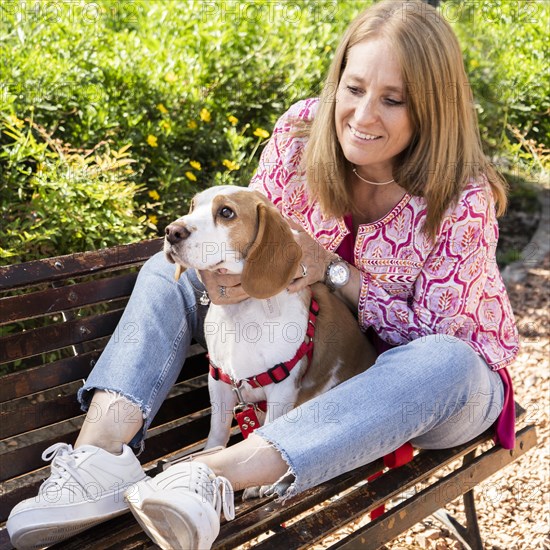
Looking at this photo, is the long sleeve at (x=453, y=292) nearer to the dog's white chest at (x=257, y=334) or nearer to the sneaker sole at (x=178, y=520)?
the dog's white chest at (x=257, y=334)

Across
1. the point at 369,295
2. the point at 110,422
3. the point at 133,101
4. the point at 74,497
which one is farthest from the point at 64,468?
the point at 133,101

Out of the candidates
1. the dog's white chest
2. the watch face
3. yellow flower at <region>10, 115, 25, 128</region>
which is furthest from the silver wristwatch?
yellow flower at <region>10, 115, 25, 128</region>

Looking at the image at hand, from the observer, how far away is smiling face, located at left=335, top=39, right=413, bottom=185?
259cm

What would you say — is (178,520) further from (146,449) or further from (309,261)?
(309,261)

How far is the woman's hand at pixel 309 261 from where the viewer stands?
103 inches

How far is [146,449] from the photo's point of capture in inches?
105

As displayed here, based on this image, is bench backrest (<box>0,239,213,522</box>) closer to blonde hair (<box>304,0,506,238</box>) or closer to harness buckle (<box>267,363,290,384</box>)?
harness buckle (<box>267,363,290,384</box>)

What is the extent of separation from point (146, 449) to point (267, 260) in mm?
819

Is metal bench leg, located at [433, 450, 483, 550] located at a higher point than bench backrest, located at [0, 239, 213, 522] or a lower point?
lower

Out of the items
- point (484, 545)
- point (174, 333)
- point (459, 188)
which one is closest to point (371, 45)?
point (459, 188)

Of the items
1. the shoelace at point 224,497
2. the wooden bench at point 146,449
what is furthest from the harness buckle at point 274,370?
the shoelace at point 224,497

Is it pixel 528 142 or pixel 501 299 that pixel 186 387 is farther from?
pixel 528 142

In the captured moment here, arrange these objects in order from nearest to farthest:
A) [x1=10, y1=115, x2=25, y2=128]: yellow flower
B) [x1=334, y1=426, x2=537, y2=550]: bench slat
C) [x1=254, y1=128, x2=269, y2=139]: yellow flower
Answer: [x1=334, y1=426, x2=537, y2=550]: bench slat, [x1=10, y1=115, x2=25, y2=128]: yellow flower, [x1=254, y1=128, x2=269, y2=139]: yellow flower

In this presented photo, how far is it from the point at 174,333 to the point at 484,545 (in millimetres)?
1606
